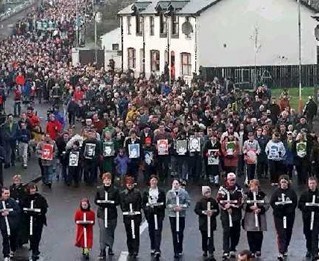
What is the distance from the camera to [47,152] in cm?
2738

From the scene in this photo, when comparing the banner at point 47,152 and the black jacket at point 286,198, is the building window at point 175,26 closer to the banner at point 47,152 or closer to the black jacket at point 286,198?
the banner at point 47,152

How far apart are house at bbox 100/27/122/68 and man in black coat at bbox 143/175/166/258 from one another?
51837mm

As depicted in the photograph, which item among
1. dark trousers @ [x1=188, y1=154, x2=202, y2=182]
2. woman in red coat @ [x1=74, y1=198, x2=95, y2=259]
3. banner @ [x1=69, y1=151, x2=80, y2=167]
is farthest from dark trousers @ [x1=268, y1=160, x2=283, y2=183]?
woman in red coat @ [x1=74, y1=198, x2=95, y2=259]

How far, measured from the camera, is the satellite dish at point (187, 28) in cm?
5612

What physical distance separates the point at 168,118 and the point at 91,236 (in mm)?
10940

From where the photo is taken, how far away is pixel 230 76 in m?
55.5

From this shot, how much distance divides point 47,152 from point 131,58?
39.3 metres

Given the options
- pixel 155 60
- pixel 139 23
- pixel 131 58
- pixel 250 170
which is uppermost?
pixel 139 23

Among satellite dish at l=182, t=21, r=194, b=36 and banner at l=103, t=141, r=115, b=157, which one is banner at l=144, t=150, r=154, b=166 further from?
satellite dish at l=182, t=21, r=194, b=36

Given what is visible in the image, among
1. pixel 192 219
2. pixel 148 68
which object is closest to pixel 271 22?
pixel 148 68

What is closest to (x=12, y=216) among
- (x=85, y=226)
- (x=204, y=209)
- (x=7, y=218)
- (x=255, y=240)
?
(x=7, y=218)

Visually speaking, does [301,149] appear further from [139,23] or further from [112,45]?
[112,45]

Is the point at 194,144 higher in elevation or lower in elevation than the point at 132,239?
higher

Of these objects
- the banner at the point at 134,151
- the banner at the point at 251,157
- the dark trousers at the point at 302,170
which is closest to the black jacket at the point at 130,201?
the banner at the point at 134,151
